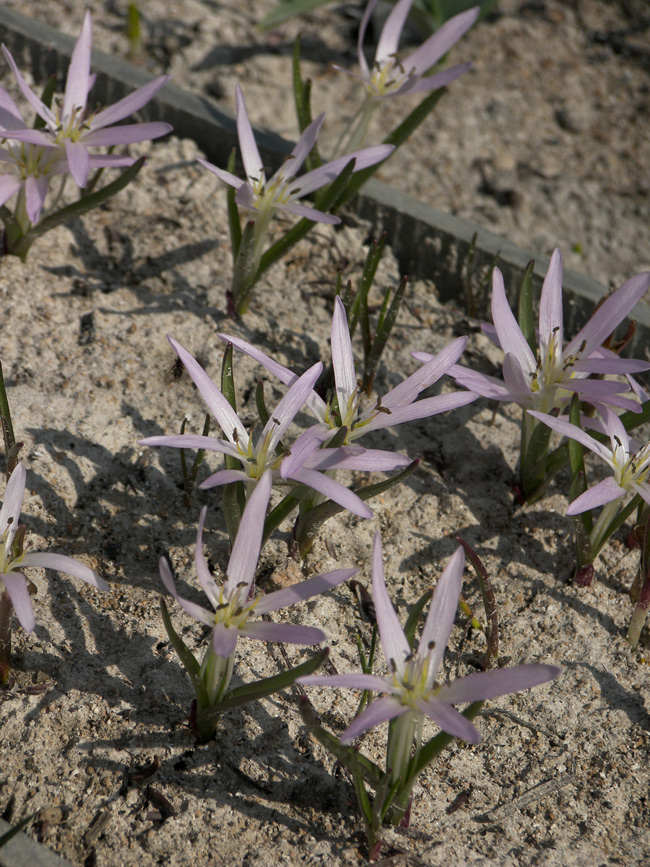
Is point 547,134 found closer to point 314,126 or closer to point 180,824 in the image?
point 314,126

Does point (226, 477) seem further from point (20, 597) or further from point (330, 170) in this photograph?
point (330, 170)

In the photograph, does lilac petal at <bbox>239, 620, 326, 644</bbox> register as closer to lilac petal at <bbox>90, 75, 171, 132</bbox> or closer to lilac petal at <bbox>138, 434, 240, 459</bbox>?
lilac petal at <bbox>138, 434, 240, 459</bbox>

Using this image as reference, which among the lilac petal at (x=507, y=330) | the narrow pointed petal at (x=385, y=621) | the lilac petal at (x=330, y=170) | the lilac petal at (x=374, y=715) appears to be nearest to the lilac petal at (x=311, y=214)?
the lilac petal at (x=330, y=170)

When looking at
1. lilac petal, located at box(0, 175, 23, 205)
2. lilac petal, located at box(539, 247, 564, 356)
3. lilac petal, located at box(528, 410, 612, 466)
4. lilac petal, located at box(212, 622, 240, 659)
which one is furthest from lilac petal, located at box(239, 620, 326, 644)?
lilac petal, located at box(0, 175, 23, 205)

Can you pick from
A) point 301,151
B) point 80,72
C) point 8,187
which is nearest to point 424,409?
point 301,151

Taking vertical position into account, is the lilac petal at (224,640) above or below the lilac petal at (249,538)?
below

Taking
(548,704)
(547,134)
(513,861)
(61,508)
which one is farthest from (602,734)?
(547,134)

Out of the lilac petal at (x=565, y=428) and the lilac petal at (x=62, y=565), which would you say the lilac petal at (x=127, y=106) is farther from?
the lilac petal at (x=565, y=428)
